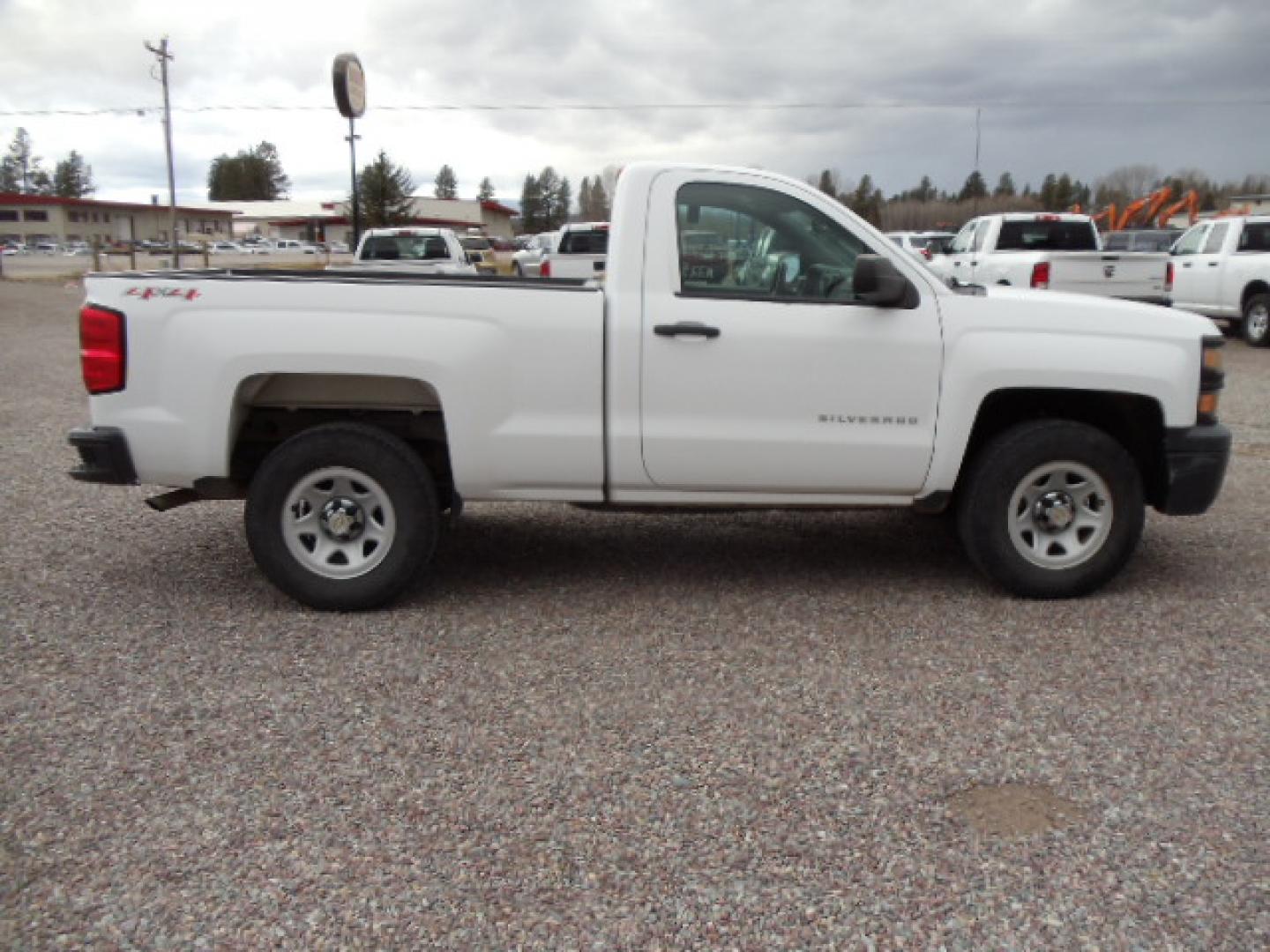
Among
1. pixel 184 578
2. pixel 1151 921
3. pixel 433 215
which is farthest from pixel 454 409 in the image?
pixel 433 215

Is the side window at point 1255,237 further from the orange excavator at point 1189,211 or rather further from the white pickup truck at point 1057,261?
the orange excavator at point 1189,211

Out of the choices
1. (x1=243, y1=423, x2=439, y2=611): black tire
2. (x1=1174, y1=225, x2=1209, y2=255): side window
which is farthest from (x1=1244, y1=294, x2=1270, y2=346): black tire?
(x1=243, y1=423, x2=439, y2=611): black tire

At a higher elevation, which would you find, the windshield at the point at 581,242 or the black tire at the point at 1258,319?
the windshield at the point at 581,242

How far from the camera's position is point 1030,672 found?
424 cm

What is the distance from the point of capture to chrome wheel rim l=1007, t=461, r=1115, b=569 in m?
4.99

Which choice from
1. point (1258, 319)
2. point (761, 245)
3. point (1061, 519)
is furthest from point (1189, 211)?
point (761, 245)

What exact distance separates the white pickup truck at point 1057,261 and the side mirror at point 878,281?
378 inches

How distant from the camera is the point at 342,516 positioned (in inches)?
191

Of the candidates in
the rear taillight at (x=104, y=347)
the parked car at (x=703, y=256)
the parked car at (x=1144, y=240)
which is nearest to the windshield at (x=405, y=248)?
the rear taillight at (x=104, y=347)

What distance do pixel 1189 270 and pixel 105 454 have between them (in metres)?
17.2

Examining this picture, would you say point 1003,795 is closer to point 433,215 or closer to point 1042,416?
point 1042,416

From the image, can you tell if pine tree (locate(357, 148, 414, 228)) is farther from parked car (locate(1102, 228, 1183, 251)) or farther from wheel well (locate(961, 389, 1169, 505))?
wheel well (locate(961, 389, 1169, 505))

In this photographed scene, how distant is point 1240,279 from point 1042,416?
1352 centimetres

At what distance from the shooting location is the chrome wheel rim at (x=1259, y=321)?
16.1 meters
